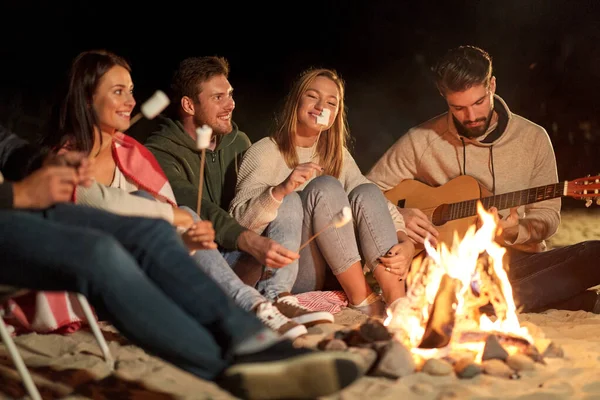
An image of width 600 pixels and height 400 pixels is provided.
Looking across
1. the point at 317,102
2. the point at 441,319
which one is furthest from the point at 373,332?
the point at 317,102

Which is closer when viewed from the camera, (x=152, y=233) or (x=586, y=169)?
(x=152, y=233)

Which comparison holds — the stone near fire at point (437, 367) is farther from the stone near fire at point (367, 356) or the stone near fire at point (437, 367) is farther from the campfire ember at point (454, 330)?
the stone near fire at point (367, 356)

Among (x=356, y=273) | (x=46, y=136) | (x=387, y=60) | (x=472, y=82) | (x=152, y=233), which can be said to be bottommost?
(x=356, y=273)

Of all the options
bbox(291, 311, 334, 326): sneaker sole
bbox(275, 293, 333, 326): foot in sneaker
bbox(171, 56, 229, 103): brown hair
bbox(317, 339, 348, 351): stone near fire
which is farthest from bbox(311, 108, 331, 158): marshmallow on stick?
bbox(317, 339, 348, 351): stone near fire

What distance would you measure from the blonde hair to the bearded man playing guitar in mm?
538

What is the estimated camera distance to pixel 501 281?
3.02 meters

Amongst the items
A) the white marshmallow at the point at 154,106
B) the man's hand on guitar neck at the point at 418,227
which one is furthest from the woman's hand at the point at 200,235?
the man's hand on guitar neck at the point at 418,227

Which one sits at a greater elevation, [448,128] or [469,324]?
[448,128]

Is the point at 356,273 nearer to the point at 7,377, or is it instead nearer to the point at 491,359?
the point at 491,359

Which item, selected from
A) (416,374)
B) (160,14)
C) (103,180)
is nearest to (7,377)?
(103,180)

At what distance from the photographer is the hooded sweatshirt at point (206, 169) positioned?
3332mm

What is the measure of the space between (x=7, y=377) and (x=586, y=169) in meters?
4.88

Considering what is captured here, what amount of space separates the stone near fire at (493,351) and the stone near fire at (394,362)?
281 millimetres

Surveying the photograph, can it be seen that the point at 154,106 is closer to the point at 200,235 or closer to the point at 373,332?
the point at 200,235
